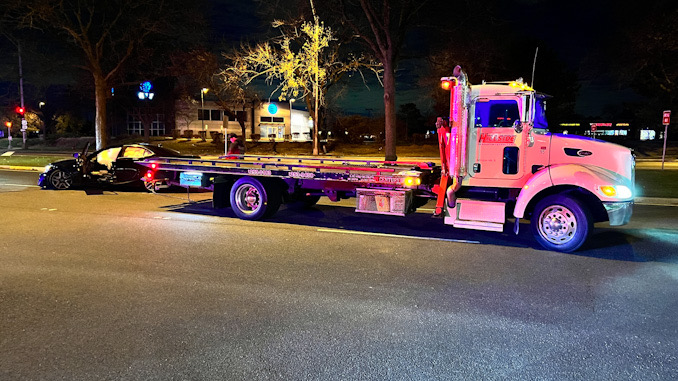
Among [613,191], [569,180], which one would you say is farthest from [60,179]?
[613,191]

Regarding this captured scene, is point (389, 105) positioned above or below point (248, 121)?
below

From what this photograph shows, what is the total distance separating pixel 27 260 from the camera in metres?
6.69

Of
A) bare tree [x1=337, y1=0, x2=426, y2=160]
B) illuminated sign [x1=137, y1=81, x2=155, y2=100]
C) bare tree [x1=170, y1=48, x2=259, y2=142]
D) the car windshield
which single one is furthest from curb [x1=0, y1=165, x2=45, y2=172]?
bare tree [x1=337, y1=0, x2=426, y2=160]

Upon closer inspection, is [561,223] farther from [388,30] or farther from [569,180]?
[388,30]

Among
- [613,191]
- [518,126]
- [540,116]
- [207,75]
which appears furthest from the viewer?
[207,75]

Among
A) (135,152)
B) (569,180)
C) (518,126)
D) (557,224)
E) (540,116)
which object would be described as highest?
(540,116)

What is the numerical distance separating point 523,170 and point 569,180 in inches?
28.9

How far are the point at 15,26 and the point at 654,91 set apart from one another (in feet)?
166

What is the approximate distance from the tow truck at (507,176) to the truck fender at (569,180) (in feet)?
0.05

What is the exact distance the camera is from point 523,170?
7.76 metres

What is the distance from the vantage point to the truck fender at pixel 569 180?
23.5 feet

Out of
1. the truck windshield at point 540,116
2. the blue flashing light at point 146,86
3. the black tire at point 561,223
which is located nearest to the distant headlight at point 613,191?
the black tire at point 561,223

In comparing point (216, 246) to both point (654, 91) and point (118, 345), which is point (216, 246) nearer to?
point (118, 345)

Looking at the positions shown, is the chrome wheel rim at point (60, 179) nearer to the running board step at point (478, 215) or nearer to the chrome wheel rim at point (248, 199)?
the chrome wheel rim at point (248, 199)
